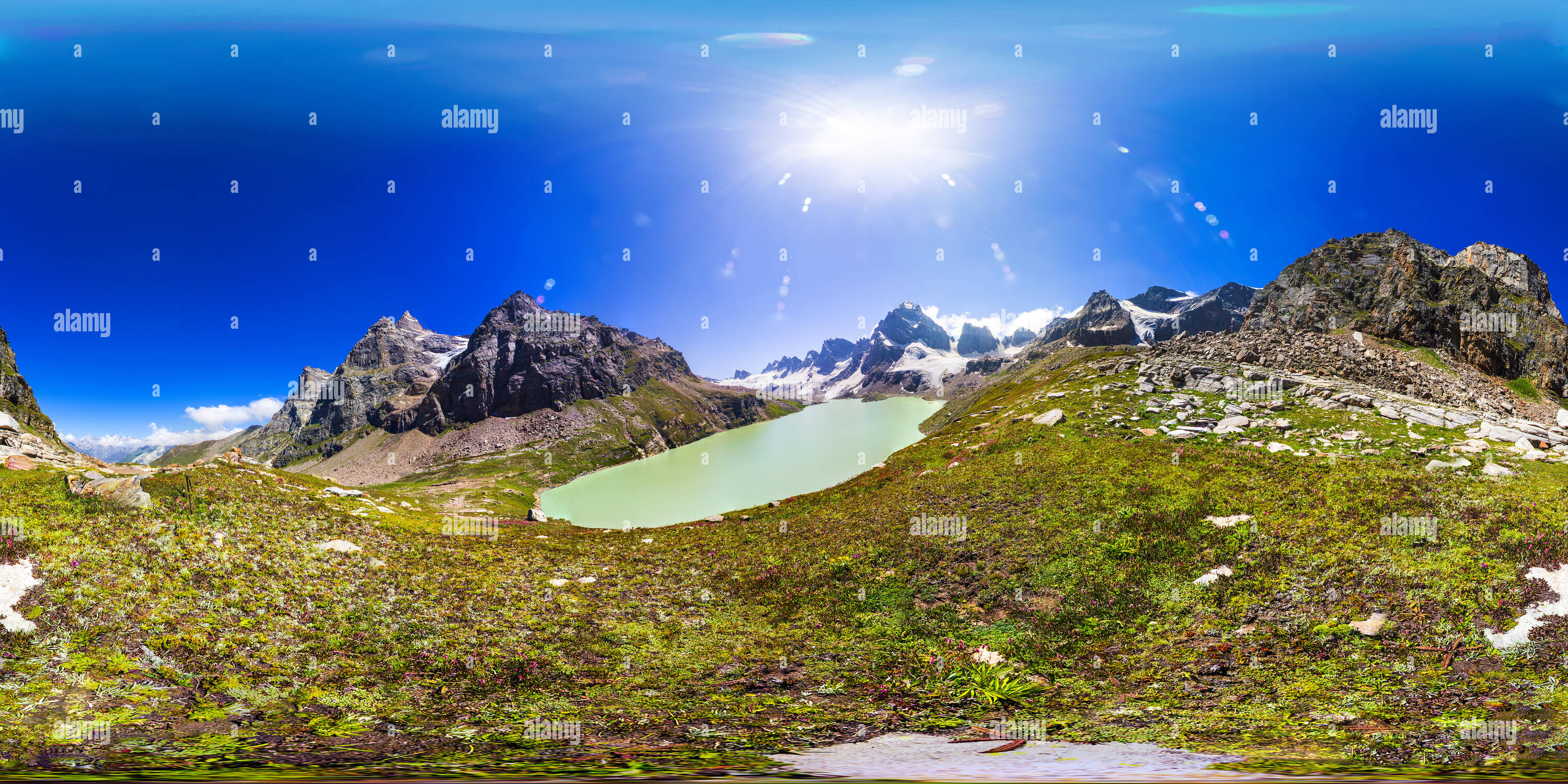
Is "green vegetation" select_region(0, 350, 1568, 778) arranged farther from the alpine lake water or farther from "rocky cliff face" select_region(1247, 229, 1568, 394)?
"rocky cliff face" select_region(1247, 229, 1568, 394)

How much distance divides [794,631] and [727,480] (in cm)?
9485

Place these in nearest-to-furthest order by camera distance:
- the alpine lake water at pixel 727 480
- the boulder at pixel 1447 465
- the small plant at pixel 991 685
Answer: the small plant at pixel 991 685 → the boulder at pixel 1447 465 → the alpine lake water at pixel 727 480

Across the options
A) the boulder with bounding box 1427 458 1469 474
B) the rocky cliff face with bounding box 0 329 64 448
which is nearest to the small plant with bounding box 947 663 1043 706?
the boulder with bounding box 1427 458 1469 474

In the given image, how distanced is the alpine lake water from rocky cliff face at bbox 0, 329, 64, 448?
47156 millimetres

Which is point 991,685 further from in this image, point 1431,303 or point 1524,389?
point 1431,303

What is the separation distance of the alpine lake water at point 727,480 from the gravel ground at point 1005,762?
47169 mm

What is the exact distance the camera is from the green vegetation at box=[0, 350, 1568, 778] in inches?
368

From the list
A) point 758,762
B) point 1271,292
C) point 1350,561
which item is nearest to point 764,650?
point 758,762

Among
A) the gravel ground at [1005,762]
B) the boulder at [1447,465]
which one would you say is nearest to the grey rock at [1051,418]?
the boulder at [1447,465]

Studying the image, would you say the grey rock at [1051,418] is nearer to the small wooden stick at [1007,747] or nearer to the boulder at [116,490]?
the small wooden stick at [1007,747]

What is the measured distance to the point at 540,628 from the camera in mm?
14922

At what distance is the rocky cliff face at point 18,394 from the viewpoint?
4178 cm

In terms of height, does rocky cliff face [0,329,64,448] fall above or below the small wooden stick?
above

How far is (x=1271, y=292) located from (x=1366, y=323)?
27138 mm
